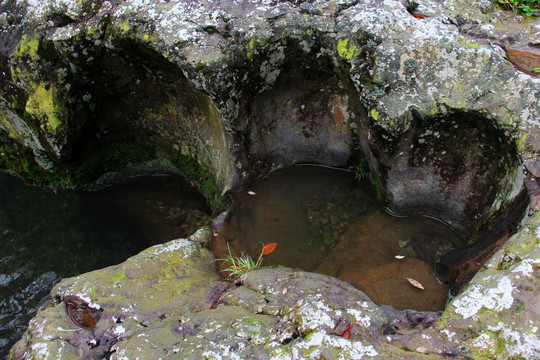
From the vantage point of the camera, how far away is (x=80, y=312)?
2684 millimetres

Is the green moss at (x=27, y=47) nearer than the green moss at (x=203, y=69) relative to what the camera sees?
No

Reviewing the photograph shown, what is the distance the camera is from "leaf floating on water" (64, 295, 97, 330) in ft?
8.58

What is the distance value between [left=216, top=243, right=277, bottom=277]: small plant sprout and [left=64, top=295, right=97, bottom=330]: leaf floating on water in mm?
957

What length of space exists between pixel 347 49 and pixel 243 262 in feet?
5.75

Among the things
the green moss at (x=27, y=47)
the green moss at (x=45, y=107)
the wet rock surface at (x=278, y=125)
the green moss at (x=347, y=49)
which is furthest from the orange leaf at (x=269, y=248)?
the green moss at (x=27, y=47)

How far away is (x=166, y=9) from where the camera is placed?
3270 millimetres

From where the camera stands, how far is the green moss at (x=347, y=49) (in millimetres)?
3152

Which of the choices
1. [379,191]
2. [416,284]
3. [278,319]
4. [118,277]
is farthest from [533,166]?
[118,277]

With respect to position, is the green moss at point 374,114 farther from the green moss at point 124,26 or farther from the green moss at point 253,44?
the green moss at point 124,26

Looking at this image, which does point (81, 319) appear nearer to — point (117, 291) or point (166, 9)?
point (117, 291)

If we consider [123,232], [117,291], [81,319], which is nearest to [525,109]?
[117,291]

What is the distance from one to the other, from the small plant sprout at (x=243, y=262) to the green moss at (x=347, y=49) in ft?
5.17

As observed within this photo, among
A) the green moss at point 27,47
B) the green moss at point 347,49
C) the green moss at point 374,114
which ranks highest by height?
the green moss at point 27,47

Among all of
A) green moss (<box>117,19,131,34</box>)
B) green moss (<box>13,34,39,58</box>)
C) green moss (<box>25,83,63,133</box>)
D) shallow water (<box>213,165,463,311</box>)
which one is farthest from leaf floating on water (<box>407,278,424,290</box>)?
green moss (<box>13,34,39,58</box>)
